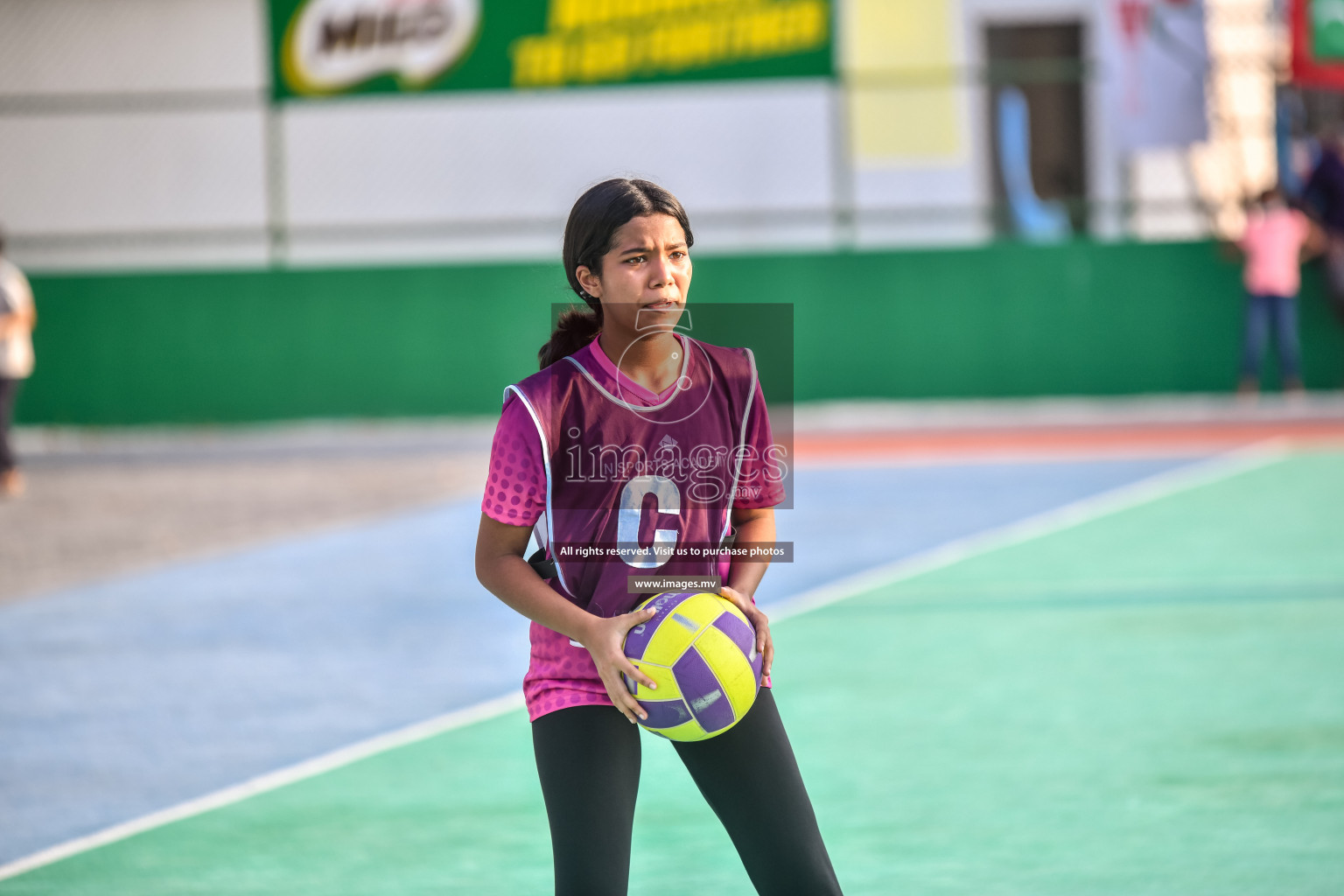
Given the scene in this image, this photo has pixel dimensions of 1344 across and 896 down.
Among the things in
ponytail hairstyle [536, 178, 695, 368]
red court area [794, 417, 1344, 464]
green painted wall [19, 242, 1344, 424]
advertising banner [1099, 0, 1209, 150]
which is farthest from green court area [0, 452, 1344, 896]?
advertising banner [1099, 0, 1209, 150]

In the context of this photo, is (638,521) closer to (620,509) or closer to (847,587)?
(620,509)

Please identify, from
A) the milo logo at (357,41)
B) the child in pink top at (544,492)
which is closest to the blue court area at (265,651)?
the child in pink top at (544,492)

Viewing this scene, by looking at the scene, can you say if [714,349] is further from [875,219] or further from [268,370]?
[875,219]

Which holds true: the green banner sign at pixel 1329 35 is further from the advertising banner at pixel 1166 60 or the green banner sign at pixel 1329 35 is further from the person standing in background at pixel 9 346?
the person standing in background at pixel 9 346

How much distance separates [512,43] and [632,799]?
18384 mm

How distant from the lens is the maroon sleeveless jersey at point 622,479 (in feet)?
10.4

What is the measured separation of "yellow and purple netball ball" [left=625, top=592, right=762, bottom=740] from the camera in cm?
308

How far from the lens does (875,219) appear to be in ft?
70.9

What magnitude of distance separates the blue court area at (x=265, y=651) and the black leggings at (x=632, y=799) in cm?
248

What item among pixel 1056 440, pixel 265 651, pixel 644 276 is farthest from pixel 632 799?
pixel 1056 440

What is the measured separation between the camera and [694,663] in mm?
3096

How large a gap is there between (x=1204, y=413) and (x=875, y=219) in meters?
5.12

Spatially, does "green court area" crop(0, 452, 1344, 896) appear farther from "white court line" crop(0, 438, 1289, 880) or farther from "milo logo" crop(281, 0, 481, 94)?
"milo logo" crop(281, 0, 481, 94)

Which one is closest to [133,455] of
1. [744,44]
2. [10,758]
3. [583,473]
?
[744,44]
